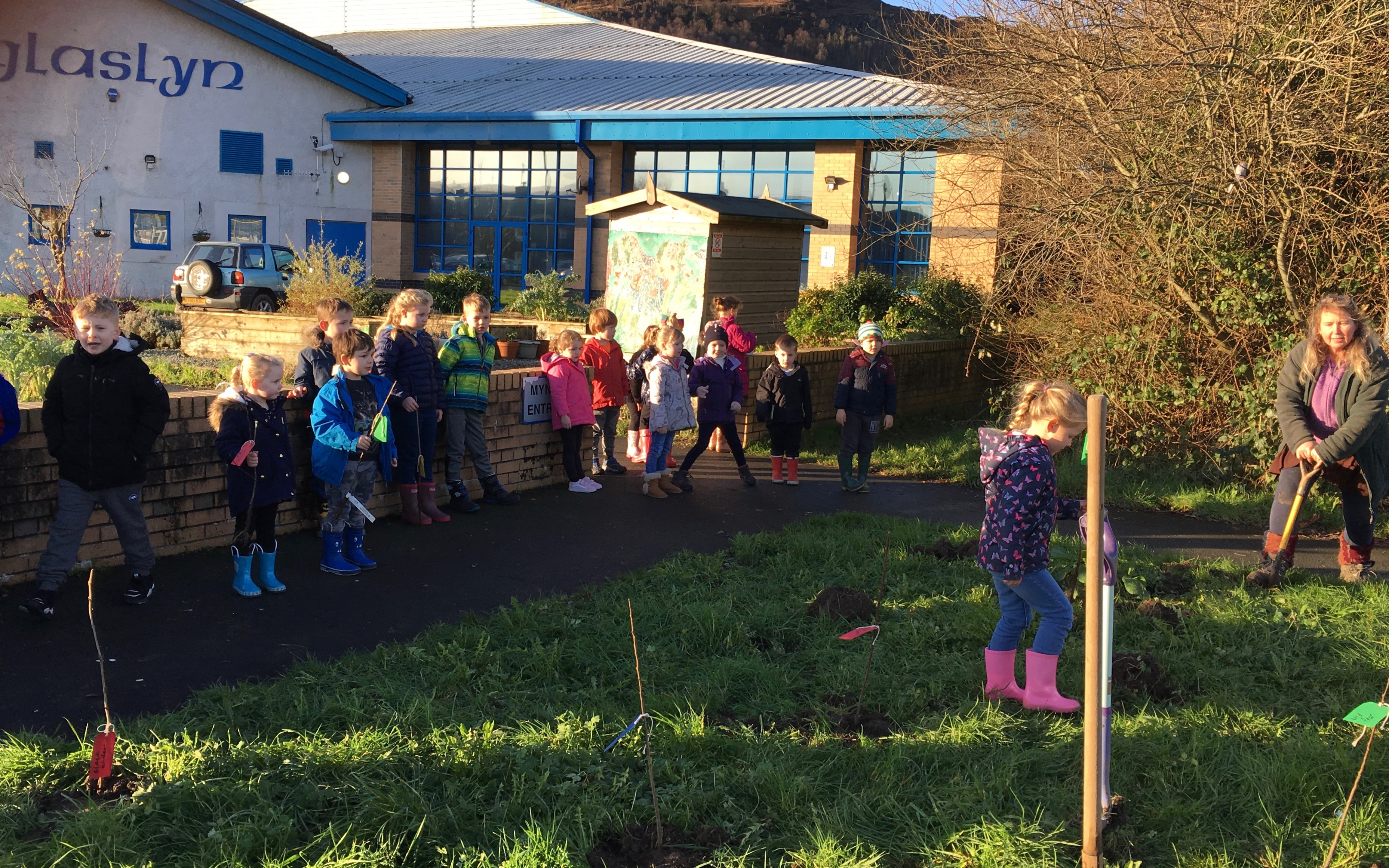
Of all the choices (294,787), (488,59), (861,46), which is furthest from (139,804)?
(861,46)

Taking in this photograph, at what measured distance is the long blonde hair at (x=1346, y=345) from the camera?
6.66 m

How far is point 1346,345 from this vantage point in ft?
22.0

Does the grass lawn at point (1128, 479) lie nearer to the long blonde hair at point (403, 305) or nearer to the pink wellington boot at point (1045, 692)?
the pink wellington boot at point (1045, 692)

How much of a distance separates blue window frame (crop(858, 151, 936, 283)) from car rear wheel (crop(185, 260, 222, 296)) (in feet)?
43.0

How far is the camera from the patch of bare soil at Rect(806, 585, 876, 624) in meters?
5.95

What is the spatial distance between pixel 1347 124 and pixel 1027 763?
7.16 meters

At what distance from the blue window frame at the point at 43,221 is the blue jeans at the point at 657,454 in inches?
753

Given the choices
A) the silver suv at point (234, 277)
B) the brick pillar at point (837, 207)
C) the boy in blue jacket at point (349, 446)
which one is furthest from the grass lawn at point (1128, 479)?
the silver suv at point (234, 277)

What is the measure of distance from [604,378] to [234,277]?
52.6 feet

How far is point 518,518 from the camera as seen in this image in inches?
332

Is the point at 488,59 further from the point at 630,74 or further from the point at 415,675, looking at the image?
the point at 415,675

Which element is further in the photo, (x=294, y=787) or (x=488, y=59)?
(x=488, y=59)

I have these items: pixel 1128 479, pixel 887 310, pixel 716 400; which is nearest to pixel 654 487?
pixel 716 400

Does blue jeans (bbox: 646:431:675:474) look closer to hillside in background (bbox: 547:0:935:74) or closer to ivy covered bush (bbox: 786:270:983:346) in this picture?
ivy covered bush (bbox: 786:270:983:346)
